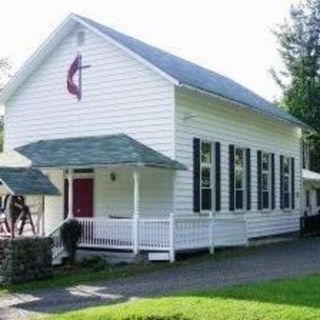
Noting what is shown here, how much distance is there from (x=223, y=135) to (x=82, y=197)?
5.36 meters

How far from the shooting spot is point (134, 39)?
86.3ft

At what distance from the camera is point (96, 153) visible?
2141cm

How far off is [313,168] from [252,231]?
30.4m

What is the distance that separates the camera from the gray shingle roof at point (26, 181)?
1825 cm

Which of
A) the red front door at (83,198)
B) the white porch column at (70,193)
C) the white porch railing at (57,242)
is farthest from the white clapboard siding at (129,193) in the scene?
the white porch railing at (57,242)

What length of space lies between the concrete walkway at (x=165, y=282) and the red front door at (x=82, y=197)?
4956 millimetres

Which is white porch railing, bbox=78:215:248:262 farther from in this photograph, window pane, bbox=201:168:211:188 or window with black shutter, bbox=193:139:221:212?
window pane, bbox=201:168:211:188

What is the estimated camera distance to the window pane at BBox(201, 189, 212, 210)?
924 inches

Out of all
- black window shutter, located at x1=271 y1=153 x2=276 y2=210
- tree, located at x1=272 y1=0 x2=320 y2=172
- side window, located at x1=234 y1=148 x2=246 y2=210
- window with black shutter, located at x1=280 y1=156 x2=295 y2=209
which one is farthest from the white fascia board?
tree, located at x1=272 y1=0 x2=320 y2=172

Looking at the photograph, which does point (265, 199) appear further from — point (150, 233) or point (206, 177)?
point (150, 233)

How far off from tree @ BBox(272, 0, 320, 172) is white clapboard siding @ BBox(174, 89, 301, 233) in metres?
14.0

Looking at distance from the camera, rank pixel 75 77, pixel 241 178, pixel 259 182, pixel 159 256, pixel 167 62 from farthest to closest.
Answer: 1. pixel 259 182
2. pixel 241 178
3. pixel 167 62
4. pixel 75 77
5. pixel 159 256

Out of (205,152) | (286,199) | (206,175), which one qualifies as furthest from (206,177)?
(286,199)

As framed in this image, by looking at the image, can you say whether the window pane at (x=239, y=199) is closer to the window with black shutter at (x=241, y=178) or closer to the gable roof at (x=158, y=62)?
the window with black shutter at (x=241, y=178)
